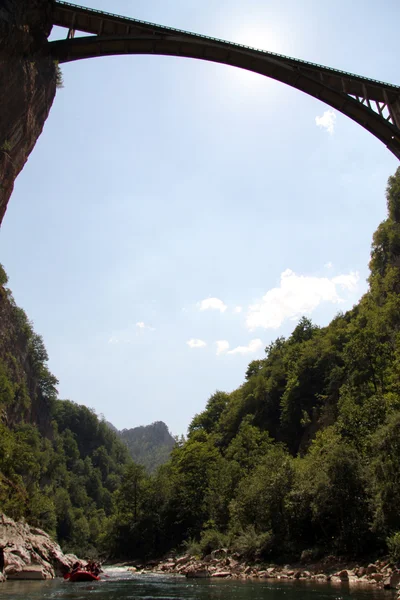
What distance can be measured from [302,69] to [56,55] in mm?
11897

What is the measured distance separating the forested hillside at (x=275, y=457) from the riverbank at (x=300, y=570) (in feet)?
3.02

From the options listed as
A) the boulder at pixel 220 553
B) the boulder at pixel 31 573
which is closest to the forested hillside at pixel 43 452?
the boulder at pixel 31 573

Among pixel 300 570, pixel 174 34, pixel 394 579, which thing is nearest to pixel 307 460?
pixel 300 570

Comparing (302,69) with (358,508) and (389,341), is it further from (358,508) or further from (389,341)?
(389,341)

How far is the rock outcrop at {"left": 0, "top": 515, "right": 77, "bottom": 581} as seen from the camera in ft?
86.3

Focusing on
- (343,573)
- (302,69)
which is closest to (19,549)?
(343,573)

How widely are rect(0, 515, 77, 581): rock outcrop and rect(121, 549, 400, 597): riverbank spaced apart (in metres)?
7.89

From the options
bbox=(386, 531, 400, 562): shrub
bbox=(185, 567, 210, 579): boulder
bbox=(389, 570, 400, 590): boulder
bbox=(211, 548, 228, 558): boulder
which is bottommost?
bbox=(211, 548, 228, 558): boulder

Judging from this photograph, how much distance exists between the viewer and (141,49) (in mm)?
22109

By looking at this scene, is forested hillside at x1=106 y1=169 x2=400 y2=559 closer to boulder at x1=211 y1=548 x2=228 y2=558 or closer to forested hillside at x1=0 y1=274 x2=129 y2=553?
boulder at x1=211 y1=548 x2=228 y2=558

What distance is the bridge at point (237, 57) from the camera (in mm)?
20719

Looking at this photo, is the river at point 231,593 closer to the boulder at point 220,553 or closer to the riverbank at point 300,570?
the riverbank at point 300,570

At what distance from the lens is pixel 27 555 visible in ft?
94.2

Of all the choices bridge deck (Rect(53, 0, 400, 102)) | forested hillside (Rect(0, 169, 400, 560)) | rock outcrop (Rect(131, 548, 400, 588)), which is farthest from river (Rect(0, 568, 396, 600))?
bridge deck (Rect(53, 0, 400, 102))
